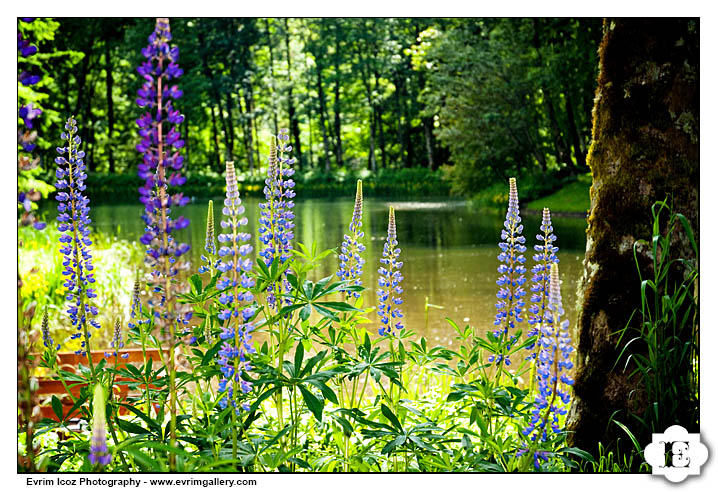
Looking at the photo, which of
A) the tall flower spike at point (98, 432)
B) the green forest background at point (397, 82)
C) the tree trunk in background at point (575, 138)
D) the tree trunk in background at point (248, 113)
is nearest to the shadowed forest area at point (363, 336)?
the tall flower spike at point (98, 432)

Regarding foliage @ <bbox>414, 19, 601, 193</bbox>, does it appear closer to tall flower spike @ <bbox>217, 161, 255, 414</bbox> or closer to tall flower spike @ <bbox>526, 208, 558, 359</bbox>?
tall flower spike @ <bbox>526, 208, 558, 359</bbox>

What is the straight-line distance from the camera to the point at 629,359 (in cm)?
283

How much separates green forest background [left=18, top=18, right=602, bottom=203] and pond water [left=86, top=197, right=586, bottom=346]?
1267mm

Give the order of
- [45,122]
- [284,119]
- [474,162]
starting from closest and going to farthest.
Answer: [45,122], [474,162], [284,119]

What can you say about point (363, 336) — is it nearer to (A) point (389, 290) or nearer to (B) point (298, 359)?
(A) point (389, 290)

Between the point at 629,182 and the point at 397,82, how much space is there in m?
16.5

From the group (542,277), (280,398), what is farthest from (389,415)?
(542,277)

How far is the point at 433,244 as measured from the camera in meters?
11.7

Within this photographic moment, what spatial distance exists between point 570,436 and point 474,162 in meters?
13.6

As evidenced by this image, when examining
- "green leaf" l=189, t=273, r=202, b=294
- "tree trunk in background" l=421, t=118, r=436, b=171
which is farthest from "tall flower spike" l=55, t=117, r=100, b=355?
"tree trunk in background" l=421, t=118, r=436, b=171

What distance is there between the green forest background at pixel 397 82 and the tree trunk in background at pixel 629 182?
8.82 m
